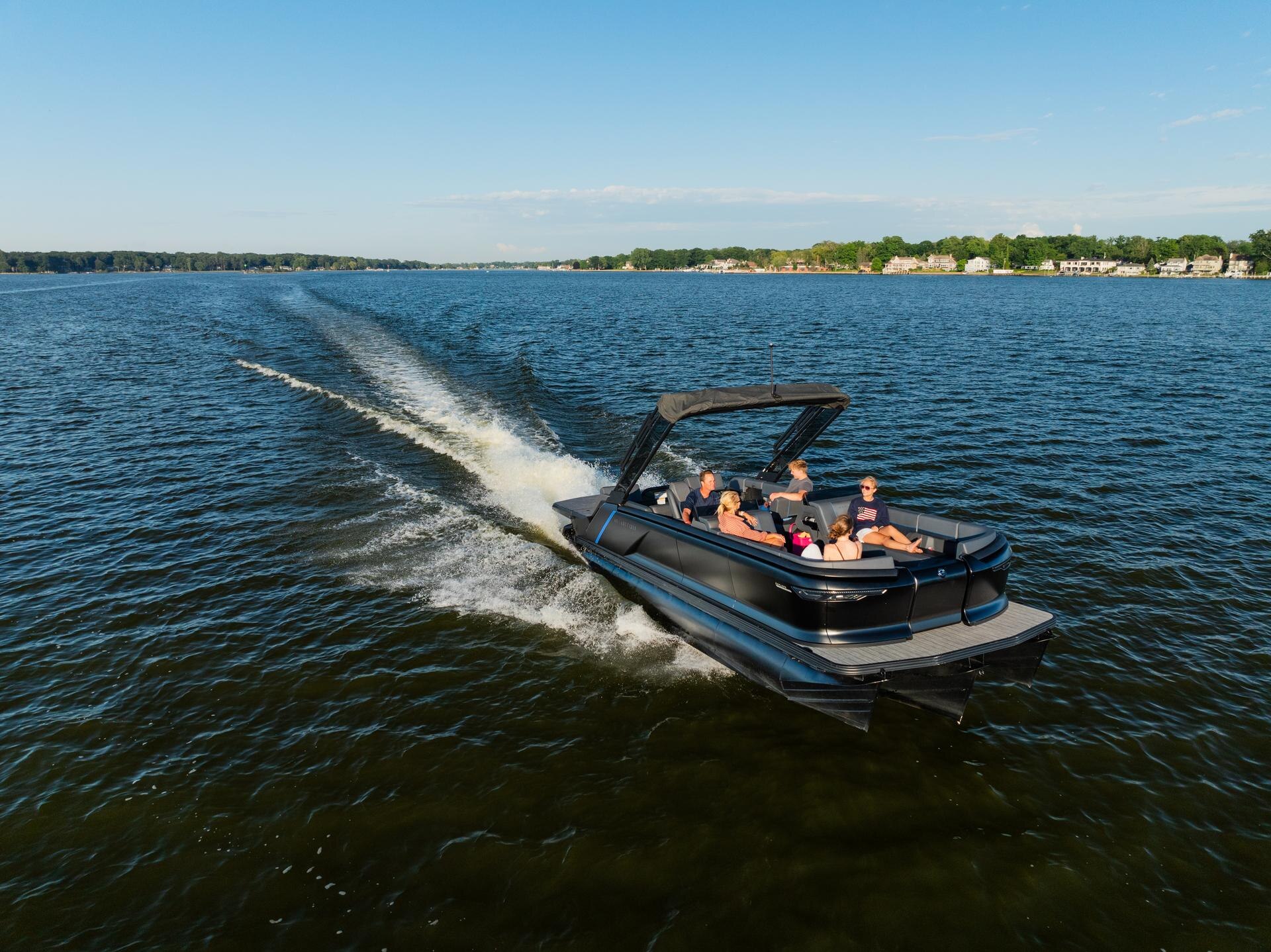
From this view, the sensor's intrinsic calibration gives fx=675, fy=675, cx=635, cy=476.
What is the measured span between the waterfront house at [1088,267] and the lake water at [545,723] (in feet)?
641

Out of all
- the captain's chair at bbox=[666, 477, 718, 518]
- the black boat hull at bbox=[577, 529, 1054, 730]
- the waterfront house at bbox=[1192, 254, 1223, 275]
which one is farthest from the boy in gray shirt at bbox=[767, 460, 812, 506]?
the waterfront house at bbox=[1192, 254, 1223, 275]

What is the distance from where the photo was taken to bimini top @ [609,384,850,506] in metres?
9.80

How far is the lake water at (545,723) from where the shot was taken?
587 centimetres

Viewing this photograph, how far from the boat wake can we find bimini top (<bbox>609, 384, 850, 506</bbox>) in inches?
73.9

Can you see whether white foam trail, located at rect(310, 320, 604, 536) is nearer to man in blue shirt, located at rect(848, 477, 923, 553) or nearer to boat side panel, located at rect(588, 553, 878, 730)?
boat side panel, located at rect(588, 553, 878, 730)

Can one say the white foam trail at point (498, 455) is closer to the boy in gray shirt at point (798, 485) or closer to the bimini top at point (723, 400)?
the bimini top at point (723, 400)

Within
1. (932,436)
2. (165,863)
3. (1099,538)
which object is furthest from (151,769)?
(932,436)

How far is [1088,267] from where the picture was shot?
179m

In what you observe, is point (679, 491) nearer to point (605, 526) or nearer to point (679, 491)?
point (679, 491)

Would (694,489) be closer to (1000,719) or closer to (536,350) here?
(1000,719)

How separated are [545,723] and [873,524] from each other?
5.03 metres

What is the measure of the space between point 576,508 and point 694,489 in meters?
2.24

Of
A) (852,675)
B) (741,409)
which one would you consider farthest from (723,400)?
(852,675)

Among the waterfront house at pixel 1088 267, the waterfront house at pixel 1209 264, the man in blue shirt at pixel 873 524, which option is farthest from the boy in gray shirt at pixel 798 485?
the waterfront house at pixel 1209 264
